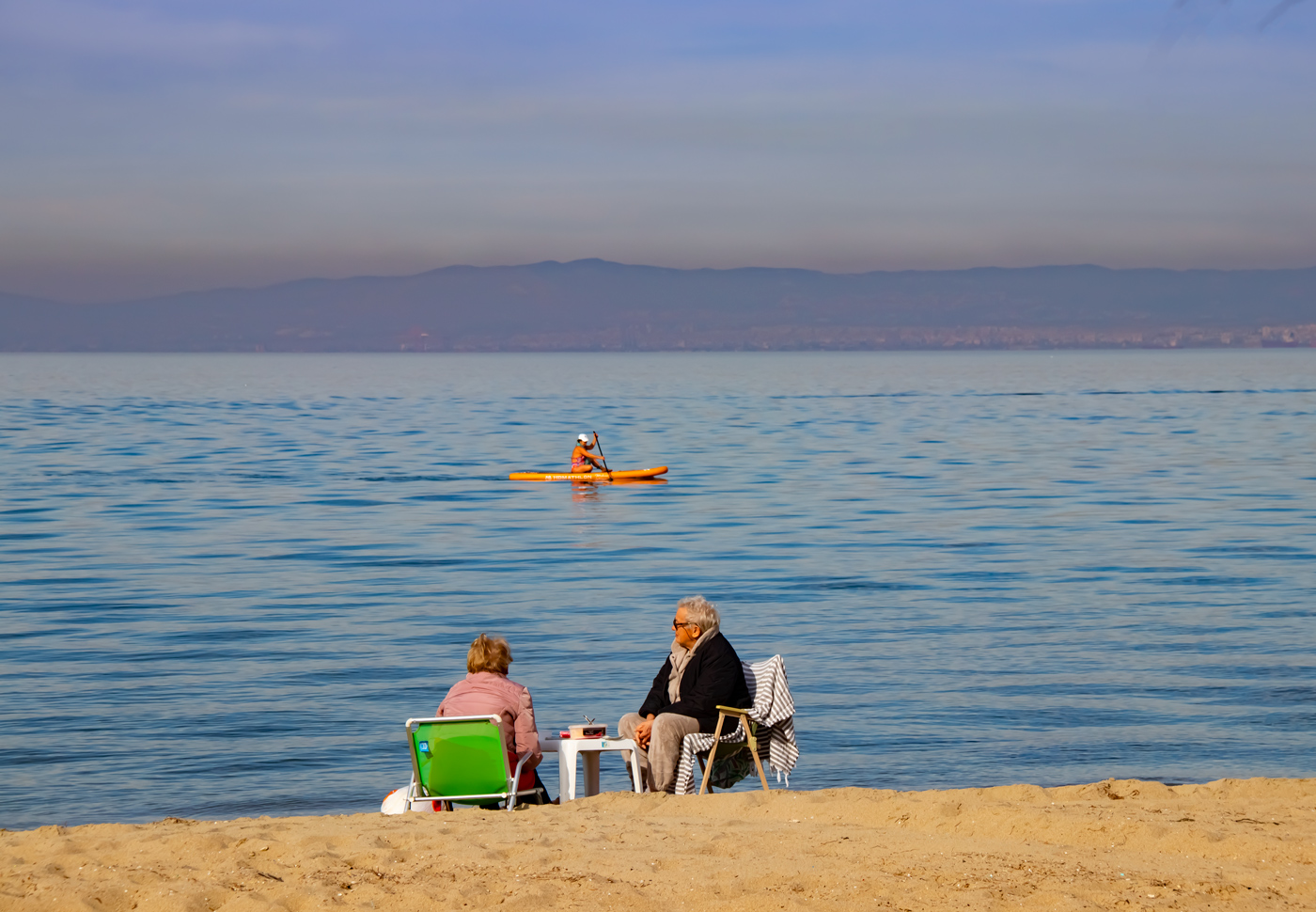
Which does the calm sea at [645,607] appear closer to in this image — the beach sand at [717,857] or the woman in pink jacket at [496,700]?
the woman in pink jacket at [496,700]

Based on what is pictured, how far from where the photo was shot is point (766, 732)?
30.5 feet

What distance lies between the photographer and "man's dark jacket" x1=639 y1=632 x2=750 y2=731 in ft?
29.5

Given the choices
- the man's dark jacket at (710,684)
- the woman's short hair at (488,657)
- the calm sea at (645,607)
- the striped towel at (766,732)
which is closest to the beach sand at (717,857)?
the striped towel at (766,732)

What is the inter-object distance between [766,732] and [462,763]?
192 centimetres

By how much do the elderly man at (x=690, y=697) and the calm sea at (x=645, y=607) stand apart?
2003mm

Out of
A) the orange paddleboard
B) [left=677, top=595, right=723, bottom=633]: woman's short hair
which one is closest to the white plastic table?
[left=677, top=595, right=723, bottom=633]: woman's short hair

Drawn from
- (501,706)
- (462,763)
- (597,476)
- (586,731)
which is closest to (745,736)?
(586,731)

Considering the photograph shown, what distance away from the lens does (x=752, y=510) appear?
3175 cm

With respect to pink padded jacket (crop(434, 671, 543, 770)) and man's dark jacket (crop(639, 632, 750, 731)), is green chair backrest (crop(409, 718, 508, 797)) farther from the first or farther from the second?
man's dark jacket (crop(639, 632, 750, 731))

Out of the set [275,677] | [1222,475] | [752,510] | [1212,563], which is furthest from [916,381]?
[275,677]

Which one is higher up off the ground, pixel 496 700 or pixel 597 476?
pixel 496 700

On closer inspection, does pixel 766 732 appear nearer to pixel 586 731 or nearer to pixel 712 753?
pixel 712 753

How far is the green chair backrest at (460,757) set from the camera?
26.8 ft

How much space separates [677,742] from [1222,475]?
32.7 metres
